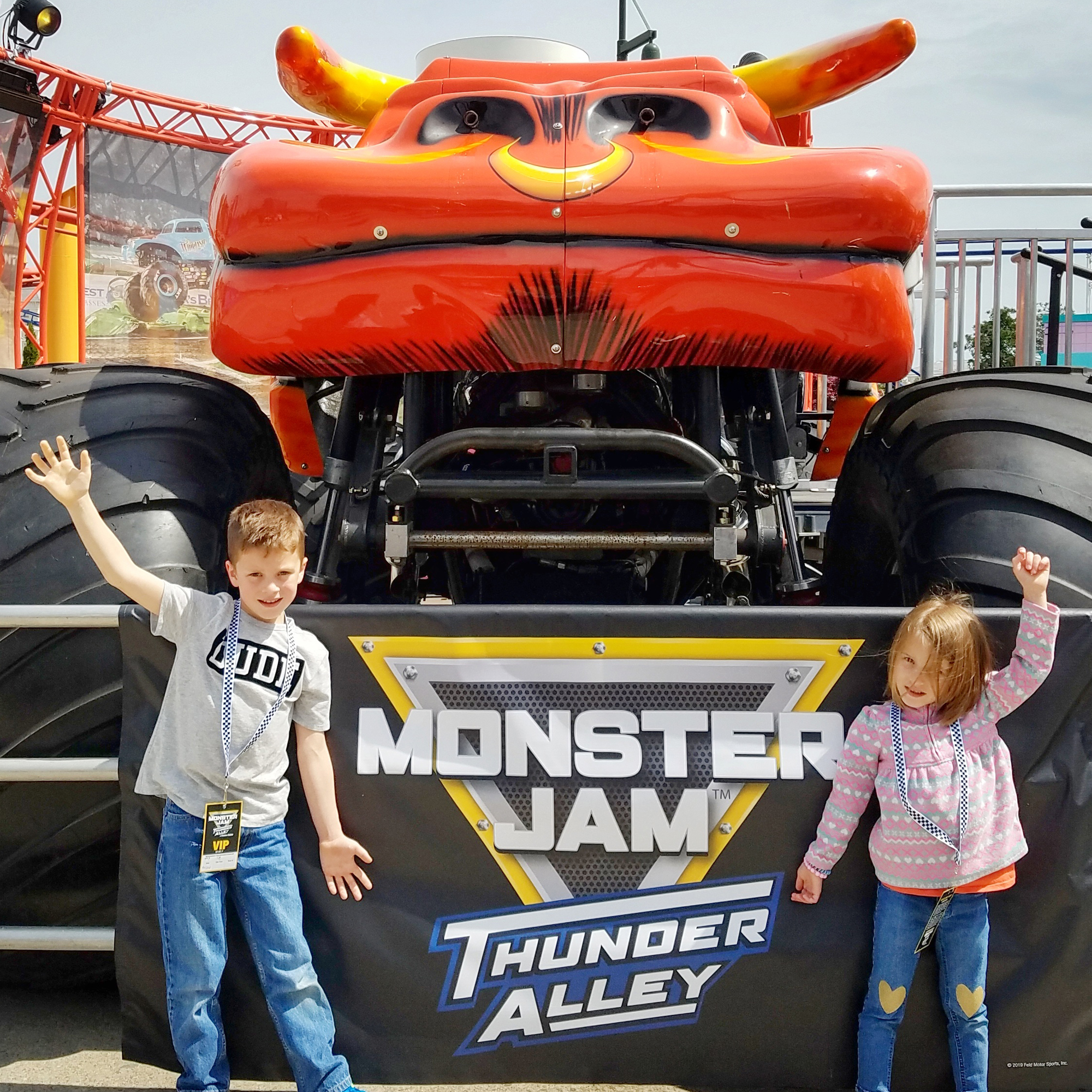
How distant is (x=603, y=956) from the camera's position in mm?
2035

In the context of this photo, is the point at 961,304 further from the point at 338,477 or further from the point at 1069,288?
the point at 338,477

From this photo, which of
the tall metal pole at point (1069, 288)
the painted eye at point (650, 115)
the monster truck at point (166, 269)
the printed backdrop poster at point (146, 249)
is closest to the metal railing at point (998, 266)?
the tall metal pole at point (1069, 288)

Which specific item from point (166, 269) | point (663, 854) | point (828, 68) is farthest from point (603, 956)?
point (166, 269)

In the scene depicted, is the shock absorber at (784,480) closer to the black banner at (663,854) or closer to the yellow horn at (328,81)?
the black banner at (663,854)

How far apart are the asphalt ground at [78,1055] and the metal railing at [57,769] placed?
0.87 feet

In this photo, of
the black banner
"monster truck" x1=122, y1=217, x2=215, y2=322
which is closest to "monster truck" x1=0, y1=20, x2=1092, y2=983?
the black banner

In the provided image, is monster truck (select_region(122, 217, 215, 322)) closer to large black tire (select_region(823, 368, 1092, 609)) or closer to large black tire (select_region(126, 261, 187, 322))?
large black tire (select_region(126, 261, 187, 322))

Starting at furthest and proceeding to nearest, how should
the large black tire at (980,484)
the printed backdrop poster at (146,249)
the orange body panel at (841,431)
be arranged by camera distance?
the printed backdrop poster at (146,249) < the orange body panel at (841,431) < the large black tire at (980,484)

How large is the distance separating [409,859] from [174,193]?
69.4 ft

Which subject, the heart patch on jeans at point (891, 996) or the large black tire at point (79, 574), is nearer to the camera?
the heart patch on jeans at point (891, 996)

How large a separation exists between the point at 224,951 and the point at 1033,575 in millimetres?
1627

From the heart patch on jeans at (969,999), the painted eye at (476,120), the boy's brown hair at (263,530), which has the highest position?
the painted eye at (476,120)

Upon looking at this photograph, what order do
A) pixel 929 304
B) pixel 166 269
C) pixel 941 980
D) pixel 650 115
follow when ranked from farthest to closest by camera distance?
1. pixel 166 269
2. pixel 929 304
3. pixel 650 115
4. pixel 941 980

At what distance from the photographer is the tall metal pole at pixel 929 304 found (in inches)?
159
